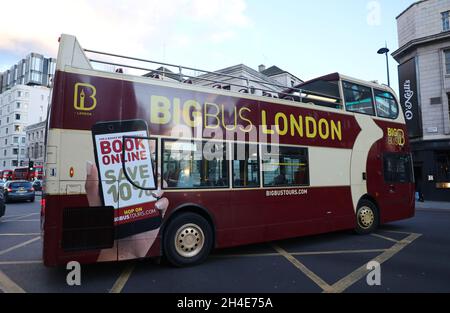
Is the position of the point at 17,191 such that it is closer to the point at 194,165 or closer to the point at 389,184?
the point at 194,165

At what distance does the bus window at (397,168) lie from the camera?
8.88 metres

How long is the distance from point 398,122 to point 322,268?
6092 millimetres

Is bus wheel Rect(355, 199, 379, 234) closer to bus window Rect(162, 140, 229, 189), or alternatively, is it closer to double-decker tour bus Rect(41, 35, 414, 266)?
double-decker tour bus Rect(41, 35, 414, 266)

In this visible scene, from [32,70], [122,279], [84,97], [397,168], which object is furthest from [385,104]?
[32,70]

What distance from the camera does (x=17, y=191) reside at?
69.5ft

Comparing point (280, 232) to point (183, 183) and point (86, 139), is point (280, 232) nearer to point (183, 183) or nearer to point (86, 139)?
point (183, 183)

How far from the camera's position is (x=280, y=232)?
6.67 m

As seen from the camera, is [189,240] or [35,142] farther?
[35,142]

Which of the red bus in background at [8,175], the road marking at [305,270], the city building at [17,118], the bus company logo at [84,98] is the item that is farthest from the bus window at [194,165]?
the city building at [17,118]

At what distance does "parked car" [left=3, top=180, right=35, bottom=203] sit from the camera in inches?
828

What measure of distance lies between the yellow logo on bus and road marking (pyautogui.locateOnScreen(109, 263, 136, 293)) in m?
2.82

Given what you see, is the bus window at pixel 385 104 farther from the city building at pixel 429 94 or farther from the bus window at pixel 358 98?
the city building at pixel 429 94

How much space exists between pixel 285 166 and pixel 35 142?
7817cm
